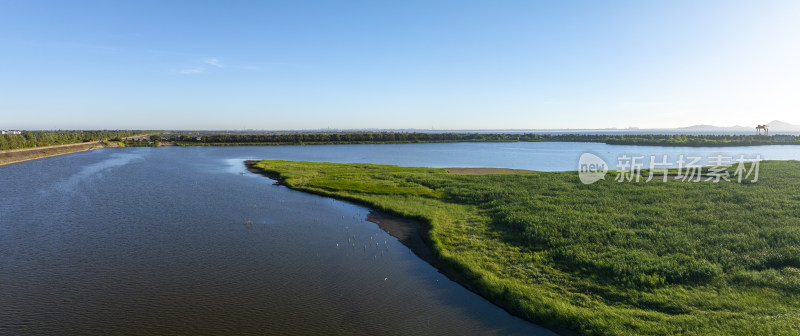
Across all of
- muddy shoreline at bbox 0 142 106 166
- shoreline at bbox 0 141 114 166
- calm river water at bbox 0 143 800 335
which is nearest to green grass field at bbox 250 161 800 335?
calm river water at bbox 0 143 800 335

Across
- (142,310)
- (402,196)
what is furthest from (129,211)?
(402,196)

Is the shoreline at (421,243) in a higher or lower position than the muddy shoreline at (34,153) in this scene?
lower

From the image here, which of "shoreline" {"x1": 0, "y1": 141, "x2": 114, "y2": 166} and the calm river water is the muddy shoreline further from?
the calm river water

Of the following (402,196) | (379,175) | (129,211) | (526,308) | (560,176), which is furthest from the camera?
(379,175)

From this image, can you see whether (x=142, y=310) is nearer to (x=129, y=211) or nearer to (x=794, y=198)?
(x=129, y=211)

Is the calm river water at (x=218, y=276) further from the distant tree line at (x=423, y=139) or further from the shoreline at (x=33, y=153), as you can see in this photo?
Answer: the distant tree line at (x=423, y=139)

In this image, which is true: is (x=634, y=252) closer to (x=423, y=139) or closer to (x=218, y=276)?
(x=218, y=276)

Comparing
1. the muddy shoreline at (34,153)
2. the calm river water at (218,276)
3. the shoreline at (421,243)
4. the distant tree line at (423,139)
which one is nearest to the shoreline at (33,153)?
the muddy shoreline at (34,153)
